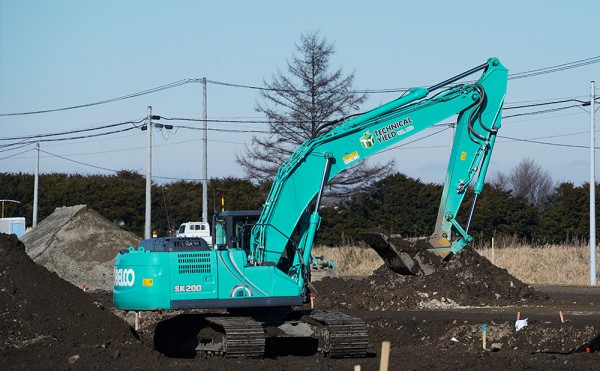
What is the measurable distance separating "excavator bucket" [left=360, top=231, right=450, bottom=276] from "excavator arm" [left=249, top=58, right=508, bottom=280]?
0.28 m

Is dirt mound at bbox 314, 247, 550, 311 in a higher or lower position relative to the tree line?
lower

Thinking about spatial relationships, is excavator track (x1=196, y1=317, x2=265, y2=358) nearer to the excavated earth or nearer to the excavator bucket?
the excavated earth

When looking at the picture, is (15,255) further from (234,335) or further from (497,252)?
(497,252)

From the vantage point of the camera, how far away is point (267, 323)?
55.1 feet

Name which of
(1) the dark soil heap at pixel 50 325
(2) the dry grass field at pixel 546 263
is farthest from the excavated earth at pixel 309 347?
(2) the dry grass field at pixel 546 263

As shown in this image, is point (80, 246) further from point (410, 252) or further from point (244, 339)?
point (410, 252)

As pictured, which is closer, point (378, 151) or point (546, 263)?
point (378, 151)

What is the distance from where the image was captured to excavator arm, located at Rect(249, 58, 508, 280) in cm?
1669

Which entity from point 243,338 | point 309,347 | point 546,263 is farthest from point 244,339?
point 546,263

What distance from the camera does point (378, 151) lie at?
17.1 meters

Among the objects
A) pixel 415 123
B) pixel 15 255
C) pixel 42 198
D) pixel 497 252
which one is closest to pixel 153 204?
pixel 42 198

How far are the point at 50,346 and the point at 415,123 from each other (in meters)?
7.72

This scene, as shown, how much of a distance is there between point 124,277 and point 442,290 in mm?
13257

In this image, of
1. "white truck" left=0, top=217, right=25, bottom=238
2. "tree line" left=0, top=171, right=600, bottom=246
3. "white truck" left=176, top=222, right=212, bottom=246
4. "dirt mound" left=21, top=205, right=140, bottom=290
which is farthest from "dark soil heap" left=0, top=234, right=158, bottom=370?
"white truck" left=0, top=217, right=25, bottom=238
